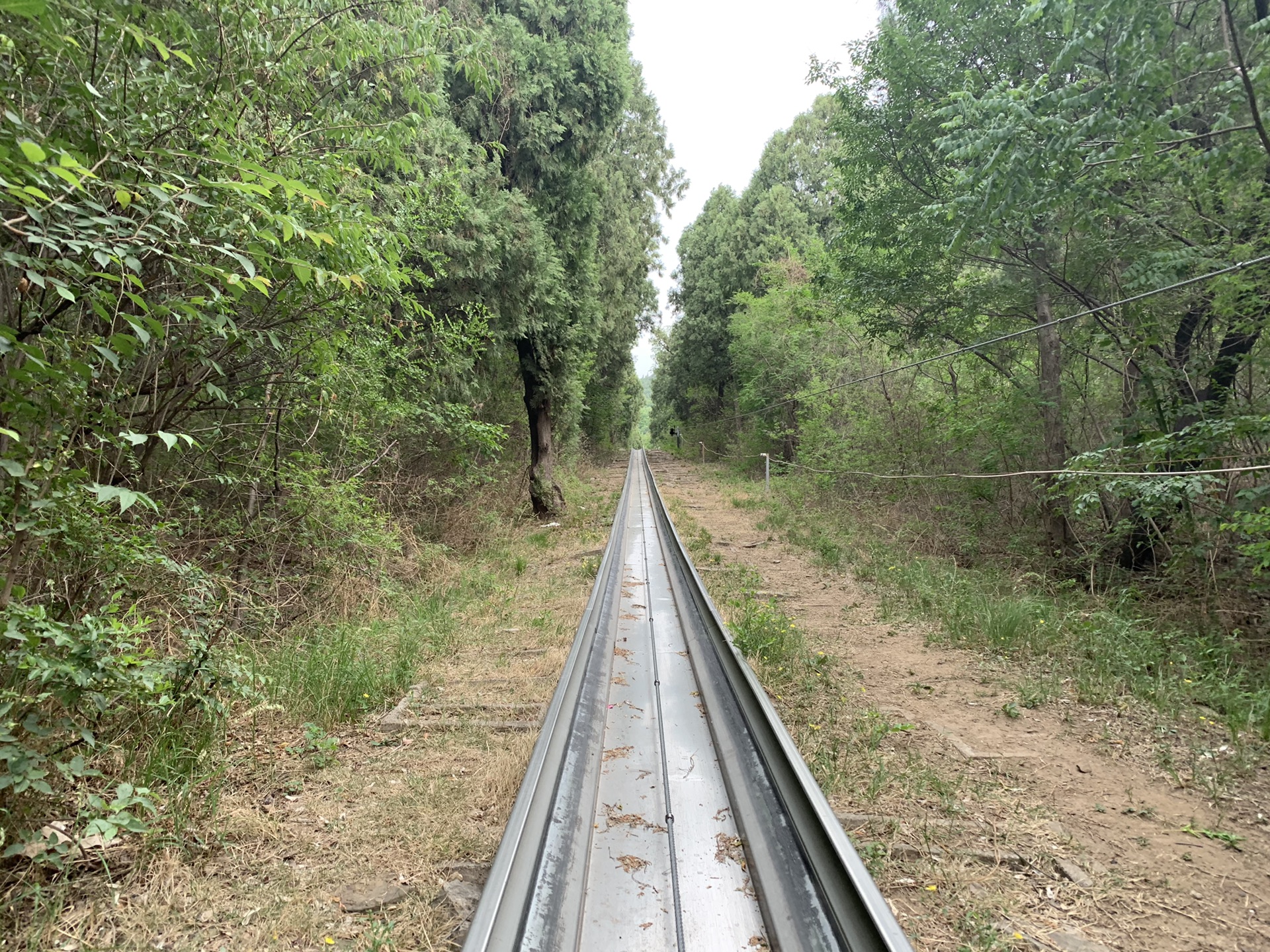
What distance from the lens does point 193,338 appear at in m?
3.44

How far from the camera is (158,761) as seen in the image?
2.81m

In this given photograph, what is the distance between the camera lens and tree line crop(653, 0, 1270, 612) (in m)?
5.23

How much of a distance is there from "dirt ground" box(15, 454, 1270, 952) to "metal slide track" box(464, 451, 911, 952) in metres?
0.24

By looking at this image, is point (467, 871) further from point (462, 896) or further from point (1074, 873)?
point (1074, 873)

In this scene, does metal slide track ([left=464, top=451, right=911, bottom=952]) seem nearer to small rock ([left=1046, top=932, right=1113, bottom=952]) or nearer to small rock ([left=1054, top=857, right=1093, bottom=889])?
small rock ([left=1046, top=932, right=1113, bottom=952])

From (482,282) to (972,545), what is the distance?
7.95 metres

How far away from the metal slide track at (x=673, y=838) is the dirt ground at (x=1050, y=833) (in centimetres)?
28

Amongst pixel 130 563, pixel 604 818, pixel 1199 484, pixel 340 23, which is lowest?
pixel 604 818

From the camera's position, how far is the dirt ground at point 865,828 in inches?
88.0

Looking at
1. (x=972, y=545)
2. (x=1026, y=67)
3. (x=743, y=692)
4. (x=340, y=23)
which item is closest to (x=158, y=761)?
(x=743, y=692)

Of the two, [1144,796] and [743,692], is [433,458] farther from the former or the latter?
[1144,796]

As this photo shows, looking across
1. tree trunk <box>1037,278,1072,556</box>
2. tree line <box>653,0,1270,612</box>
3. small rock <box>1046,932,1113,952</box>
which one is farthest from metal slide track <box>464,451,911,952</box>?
tree trunk <box>1037,278,1072,556</box>

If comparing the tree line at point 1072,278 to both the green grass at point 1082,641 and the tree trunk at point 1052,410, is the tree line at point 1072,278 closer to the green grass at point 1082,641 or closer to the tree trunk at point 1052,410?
the tree trunk at point 1052,410

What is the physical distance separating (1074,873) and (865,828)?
2.67 ft
